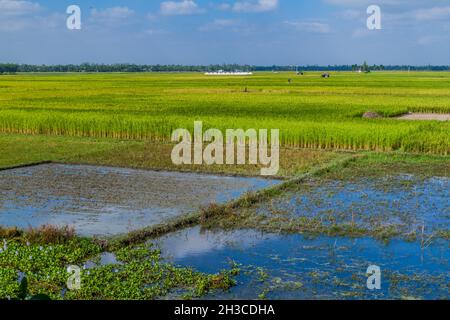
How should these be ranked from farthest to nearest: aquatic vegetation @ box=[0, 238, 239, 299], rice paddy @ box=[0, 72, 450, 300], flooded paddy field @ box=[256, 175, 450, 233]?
1. flooded paddy field @ box=[256, 175, 450, 233]
2. rice paddy @ box=[0, 72, 450, 300]
3. aquatic vegetation @ box=[0, 238, 239, 299]

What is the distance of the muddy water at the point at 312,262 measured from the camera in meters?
6.54

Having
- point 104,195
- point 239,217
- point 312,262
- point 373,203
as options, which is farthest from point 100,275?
point 373,203

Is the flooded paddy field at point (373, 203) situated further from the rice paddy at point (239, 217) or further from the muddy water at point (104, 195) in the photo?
the muddy water at point (104, 195)

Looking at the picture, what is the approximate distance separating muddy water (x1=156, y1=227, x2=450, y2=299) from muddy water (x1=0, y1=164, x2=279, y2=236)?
1.41m

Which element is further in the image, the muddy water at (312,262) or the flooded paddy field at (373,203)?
the flooded paddy field at (373,203)

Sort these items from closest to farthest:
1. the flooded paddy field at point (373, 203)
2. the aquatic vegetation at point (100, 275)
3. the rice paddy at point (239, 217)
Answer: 1. the aquatic vegetation at point (100, 275)
2. the rice paddy at point (239, 217)
3. the flooded paddy field at point (373, 203)

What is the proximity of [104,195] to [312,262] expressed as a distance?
5.62 m

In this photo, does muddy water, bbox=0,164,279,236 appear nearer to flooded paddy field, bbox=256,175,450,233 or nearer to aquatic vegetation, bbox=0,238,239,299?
aquatic vegetation, bbox=0,238,239,299

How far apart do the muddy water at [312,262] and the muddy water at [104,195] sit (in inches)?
55.3

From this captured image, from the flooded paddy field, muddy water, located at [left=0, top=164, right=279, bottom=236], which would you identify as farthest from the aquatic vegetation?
the flooded paddy field

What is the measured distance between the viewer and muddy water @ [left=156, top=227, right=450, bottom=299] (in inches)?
257

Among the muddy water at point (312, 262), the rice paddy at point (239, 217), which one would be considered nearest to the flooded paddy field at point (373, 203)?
the rice paddy at point (239, 217)
